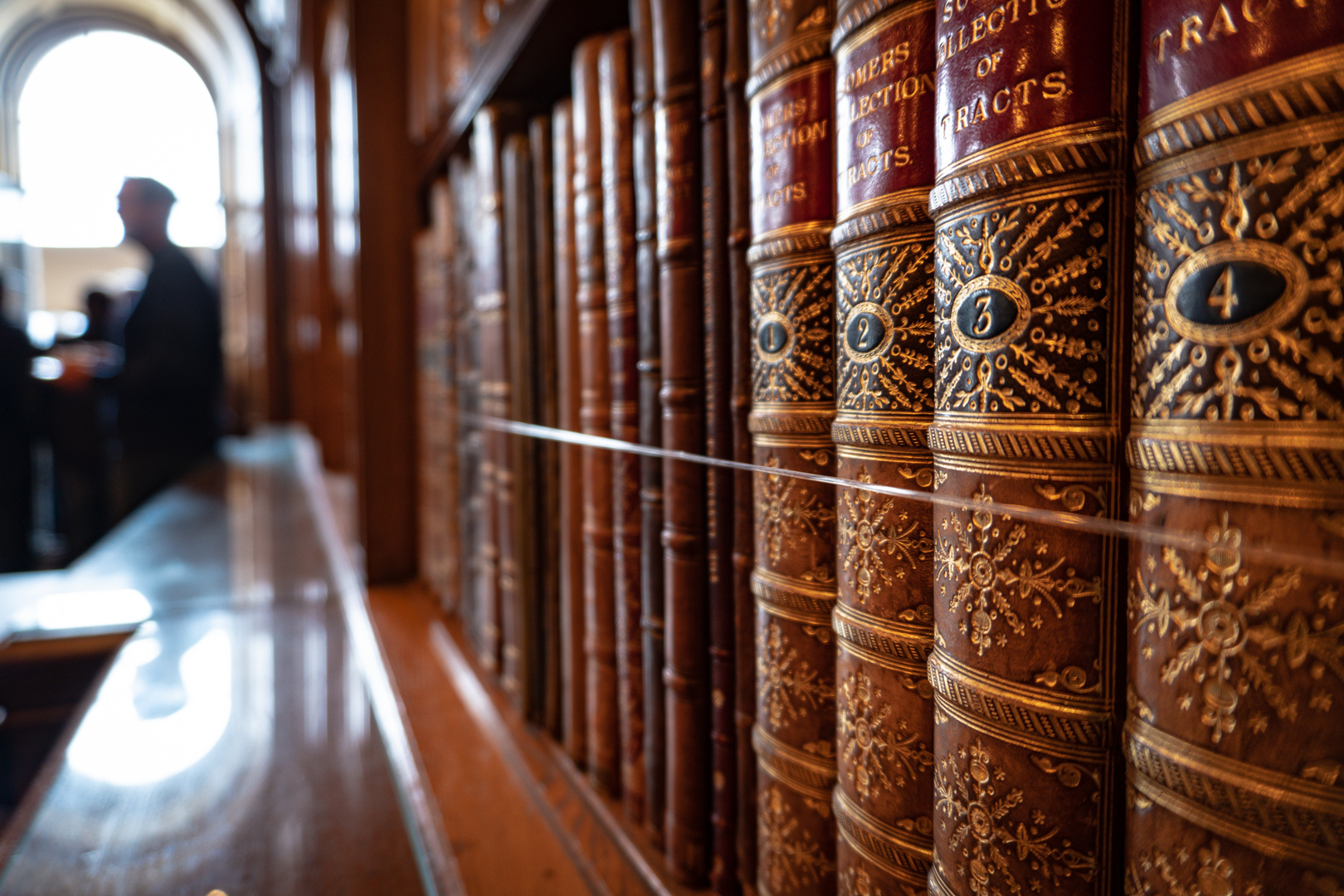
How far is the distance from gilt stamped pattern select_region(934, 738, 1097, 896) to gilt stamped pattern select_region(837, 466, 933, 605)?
72 mm

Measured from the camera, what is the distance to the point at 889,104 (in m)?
0.30

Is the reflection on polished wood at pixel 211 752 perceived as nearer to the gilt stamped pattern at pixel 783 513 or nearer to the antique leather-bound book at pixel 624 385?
the antique leather-bound book at pixel 624 385

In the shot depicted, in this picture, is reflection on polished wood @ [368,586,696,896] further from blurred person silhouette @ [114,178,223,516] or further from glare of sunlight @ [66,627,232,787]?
blurred person silhouette @ [114,178,223,516]

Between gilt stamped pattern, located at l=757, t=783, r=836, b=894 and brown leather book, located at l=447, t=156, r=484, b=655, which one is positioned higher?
brown leather book, located at l=447, t=156, r=484, b=655

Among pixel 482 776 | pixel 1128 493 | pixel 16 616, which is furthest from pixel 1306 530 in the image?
pixel 16 616

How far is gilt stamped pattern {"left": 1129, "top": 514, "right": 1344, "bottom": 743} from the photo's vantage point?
0.19 meters

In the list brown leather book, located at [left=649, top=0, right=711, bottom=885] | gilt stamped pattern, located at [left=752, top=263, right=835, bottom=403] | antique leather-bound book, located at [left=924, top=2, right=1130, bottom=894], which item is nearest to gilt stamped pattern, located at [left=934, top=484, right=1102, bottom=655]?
antique leather-bound book, located at [left=924, top=2, right=1130, bottom=894]

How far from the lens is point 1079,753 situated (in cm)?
25

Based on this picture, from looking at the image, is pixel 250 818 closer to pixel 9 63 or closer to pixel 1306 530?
pixel 1306 530

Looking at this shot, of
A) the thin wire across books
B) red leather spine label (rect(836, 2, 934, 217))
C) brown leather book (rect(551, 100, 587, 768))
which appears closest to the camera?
the thin wire across books

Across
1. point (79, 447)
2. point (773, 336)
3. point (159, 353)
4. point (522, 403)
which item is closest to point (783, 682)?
point (773, 336)

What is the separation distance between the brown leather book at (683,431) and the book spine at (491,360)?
12.7 inches

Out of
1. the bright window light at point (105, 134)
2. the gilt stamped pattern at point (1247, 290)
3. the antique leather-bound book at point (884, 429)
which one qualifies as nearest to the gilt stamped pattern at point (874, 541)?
the antique leather-bound book at point (884, 429)

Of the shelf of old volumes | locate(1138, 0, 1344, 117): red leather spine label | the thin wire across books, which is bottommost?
the thin wire across books
